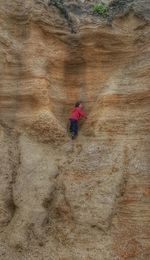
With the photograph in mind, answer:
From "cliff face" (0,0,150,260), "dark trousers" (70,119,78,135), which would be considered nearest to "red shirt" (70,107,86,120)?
"dark trousers" (70,119,78,135)

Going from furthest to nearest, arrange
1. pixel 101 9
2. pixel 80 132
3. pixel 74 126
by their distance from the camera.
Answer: pixel 101 9, pixel 80 132, pixel 74 126

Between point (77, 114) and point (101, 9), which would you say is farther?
point (101, 9)

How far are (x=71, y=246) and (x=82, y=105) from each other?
5.30 metres

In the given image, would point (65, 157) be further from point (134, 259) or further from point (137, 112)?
point (134, 259)

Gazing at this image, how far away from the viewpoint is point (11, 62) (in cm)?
1806

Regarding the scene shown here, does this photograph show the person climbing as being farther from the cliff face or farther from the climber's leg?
the cliff face

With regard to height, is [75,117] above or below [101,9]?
below

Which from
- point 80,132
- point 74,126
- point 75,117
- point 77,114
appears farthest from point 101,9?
point 80,132

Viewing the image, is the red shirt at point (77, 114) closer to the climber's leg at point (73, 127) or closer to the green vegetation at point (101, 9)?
the climber's leg at point (73, 127)

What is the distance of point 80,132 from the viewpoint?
1783cm

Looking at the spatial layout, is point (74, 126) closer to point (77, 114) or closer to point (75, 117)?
point (75, 117)

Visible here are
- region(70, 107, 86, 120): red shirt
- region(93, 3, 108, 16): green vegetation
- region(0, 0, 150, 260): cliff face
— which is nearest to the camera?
region(0, 0, 150, 260): cliff face

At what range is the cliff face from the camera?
1556 centimetres

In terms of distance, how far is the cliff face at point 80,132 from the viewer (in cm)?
1556
